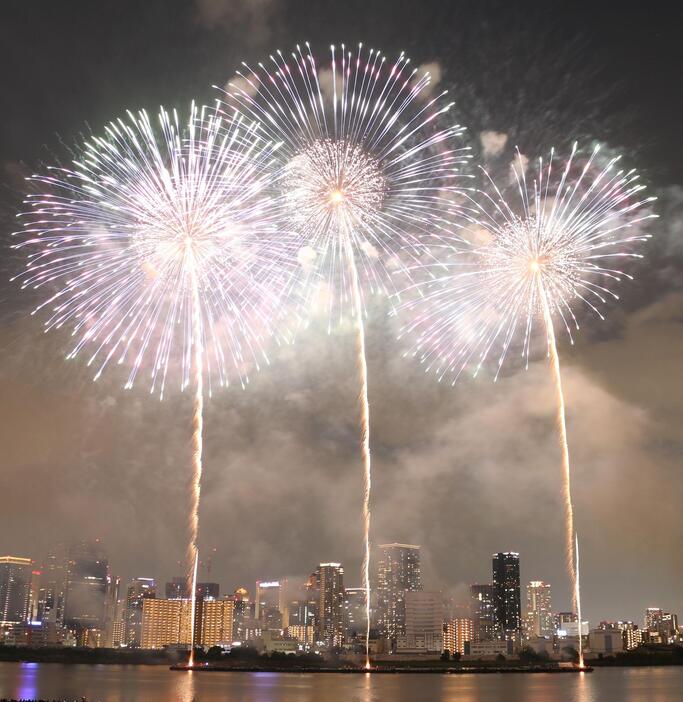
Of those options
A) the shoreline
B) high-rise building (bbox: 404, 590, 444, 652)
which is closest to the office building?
high-rise building (bbox: 404, 590, 444, 652)

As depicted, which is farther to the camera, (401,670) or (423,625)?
(423,625)

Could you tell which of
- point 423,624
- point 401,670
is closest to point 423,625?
point 423,624

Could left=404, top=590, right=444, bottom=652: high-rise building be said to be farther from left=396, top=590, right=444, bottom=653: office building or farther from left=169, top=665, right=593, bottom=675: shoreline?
left=169, top=665, right=593, bottom=675: shoreline

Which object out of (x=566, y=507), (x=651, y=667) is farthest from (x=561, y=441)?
(x=651, y=667)

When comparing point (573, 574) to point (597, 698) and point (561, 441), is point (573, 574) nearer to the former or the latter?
point (561, 441)

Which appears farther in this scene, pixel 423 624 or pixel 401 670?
pixel 423 624

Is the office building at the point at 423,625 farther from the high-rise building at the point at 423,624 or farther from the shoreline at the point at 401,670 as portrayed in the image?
the shoreline at the point at 401,670

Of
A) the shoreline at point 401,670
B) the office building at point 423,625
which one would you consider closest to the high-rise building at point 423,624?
the office building at point 423,625

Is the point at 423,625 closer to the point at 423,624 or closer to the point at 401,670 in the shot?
the point at 423,624

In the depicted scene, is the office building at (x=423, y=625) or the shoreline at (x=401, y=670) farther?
the office building at (x=423, y=625)
